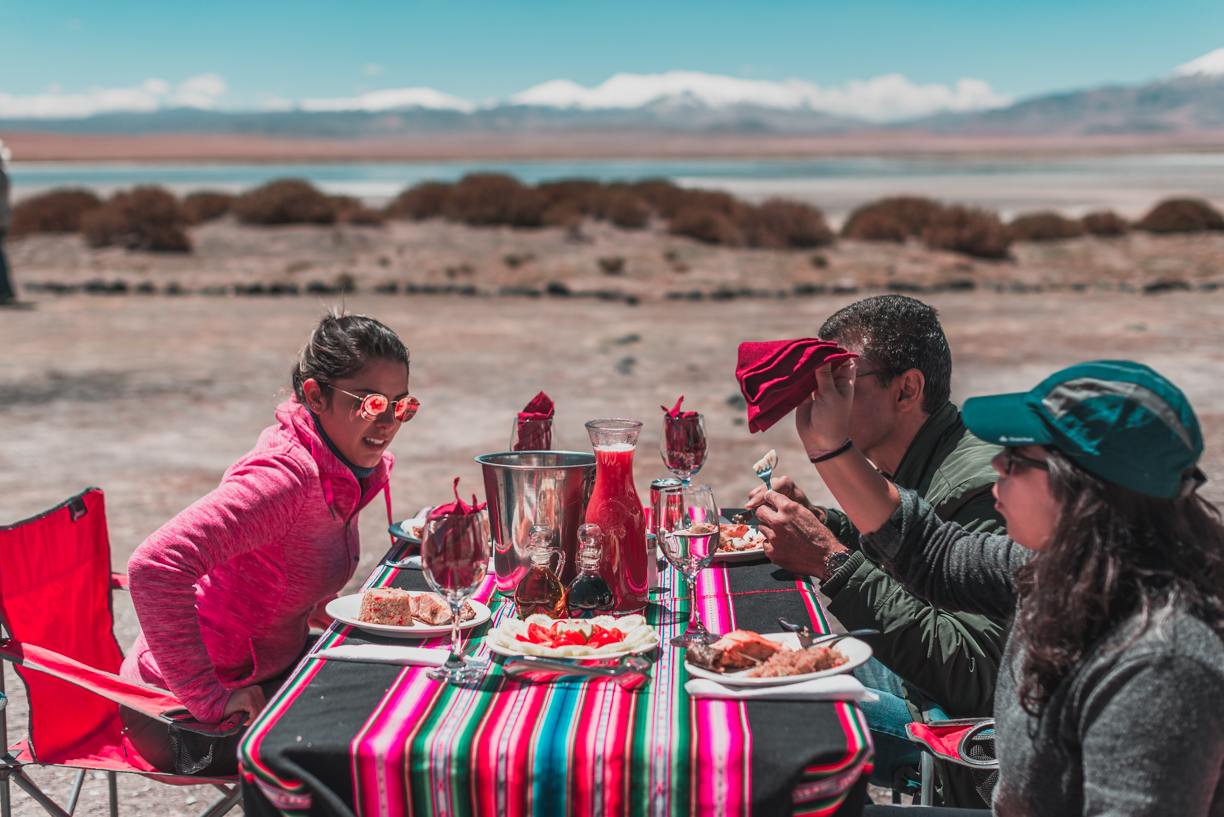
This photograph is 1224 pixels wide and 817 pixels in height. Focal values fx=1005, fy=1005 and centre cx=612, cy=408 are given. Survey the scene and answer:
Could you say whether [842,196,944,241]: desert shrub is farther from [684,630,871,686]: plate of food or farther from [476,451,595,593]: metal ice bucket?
[684,630,871,686]: plate of food

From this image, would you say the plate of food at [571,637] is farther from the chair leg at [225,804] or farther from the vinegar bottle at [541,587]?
the chair leg at [225,804]

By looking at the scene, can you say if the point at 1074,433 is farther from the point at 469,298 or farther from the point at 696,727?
the point at 469,298

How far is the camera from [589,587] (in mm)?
2143

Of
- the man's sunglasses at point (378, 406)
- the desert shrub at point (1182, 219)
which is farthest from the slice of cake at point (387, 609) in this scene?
the desert shrub at point (1182, 219)

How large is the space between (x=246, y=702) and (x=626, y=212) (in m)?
30.3

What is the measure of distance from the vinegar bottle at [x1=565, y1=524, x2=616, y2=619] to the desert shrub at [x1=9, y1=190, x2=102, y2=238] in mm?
32316

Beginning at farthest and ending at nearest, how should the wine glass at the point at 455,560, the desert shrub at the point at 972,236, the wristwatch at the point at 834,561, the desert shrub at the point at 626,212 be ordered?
the desert shrub at the point at 626,212
the desert shrub at the point at 972,236
the wristwatch at the point at 834,561
the wine glass at the point at 455,560

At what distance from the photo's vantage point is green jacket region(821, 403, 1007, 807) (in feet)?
7.24

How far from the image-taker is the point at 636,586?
7.20 ft

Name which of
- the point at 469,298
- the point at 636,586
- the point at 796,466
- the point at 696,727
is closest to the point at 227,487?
the point at 636,586

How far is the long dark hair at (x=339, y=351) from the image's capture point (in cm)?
251

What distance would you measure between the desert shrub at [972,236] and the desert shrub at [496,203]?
12308 millimetres

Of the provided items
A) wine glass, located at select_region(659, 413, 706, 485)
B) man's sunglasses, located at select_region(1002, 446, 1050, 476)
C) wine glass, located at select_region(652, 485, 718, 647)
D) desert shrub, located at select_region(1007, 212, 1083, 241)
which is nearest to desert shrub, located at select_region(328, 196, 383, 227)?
desert shrub, located at select_region(1007, 212, 1083, 241)

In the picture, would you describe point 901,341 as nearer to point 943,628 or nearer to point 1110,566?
point 943,628
